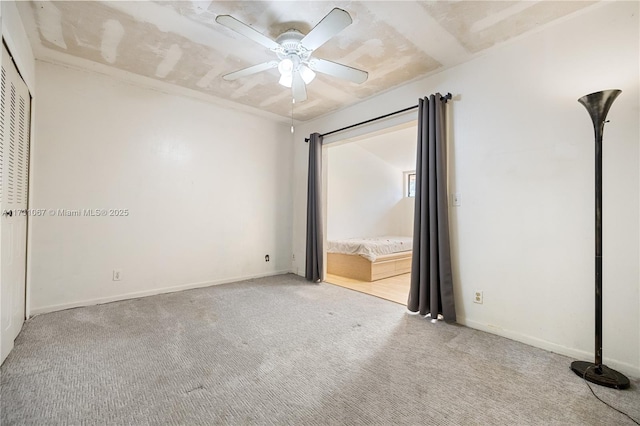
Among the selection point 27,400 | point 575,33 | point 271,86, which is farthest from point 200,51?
point 575,33

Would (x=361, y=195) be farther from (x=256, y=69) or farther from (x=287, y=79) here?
(x=256, y=69)

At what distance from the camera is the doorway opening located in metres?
4.44

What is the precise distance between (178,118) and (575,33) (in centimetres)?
397

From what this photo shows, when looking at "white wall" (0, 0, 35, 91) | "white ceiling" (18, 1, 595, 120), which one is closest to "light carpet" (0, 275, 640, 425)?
"white wall" (0, 0, 35, 91)

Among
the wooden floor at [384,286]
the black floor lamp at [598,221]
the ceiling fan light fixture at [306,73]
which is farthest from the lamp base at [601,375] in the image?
the ceiling fan light fixture at [306,73]

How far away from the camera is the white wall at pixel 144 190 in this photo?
2.89 metres

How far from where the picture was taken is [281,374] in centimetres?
182

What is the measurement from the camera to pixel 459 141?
2.79m

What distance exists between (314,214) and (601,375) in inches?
127

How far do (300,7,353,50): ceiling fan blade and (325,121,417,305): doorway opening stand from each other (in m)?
1.67

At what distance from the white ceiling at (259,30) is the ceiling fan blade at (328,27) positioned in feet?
0.91

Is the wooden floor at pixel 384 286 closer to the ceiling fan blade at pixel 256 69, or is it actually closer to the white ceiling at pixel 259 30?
the white ceiling at pixel 259 30

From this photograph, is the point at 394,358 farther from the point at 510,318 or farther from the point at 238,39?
the point at 238,39

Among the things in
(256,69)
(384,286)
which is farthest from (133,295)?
(384,286)
